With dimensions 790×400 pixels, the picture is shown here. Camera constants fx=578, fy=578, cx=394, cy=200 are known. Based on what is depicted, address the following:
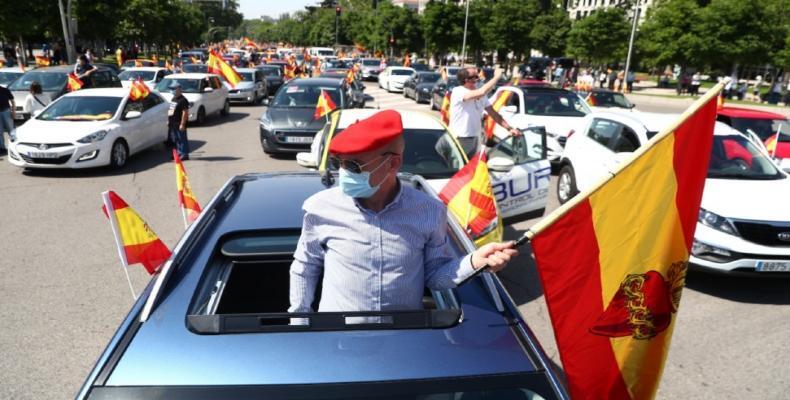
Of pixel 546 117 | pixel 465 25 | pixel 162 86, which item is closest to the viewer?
pixel 546 117

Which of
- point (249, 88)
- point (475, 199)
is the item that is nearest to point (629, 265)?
point (475, 199)

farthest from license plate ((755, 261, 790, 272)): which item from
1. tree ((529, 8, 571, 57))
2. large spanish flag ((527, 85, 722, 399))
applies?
tree ((529, 8, 571, 57))

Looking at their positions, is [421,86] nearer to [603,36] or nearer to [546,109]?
[546,109]

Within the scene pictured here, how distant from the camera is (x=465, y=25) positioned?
53.0 metres

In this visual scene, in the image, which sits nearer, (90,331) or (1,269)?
(90,331)

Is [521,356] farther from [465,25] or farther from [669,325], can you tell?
[465,25]

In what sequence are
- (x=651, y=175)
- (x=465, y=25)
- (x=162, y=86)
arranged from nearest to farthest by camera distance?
(x=651, y=175), (x=162, y=86), (x=465, y=25)

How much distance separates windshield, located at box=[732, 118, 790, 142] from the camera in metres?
11.1

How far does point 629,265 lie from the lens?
8.41 feet

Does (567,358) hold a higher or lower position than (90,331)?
higher

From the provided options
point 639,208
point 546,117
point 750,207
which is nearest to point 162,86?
point 546,117

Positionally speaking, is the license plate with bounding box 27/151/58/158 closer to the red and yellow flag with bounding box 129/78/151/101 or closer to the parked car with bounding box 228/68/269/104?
the red and yellow flag with bounding box 129/78/151/101

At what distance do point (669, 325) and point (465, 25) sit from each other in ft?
175

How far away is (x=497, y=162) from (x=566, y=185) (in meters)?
4.08
